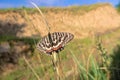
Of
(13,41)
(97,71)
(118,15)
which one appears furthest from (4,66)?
(118,15)

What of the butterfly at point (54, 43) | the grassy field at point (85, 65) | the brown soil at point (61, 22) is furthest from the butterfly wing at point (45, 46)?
the grassy field at point (85, 65)

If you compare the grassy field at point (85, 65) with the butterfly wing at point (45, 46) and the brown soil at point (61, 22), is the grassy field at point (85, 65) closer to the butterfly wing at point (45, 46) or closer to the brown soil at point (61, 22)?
the brown soil at point (61, 22)

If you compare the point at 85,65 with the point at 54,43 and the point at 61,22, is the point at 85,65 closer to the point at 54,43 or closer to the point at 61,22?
the point at 61,22

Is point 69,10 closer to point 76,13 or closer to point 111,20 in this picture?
point 76,13

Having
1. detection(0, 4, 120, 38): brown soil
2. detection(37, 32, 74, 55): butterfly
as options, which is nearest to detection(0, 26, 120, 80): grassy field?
detection(0, 4, 120, 38): brown soil

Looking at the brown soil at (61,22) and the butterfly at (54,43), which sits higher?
the butterfly at (54,43)

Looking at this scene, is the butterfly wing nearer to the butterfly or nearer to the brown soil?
the butterfly

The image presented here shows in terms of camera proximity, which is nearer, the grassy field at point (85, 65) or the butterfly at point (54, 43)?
the butterfly at point (54, 43)
